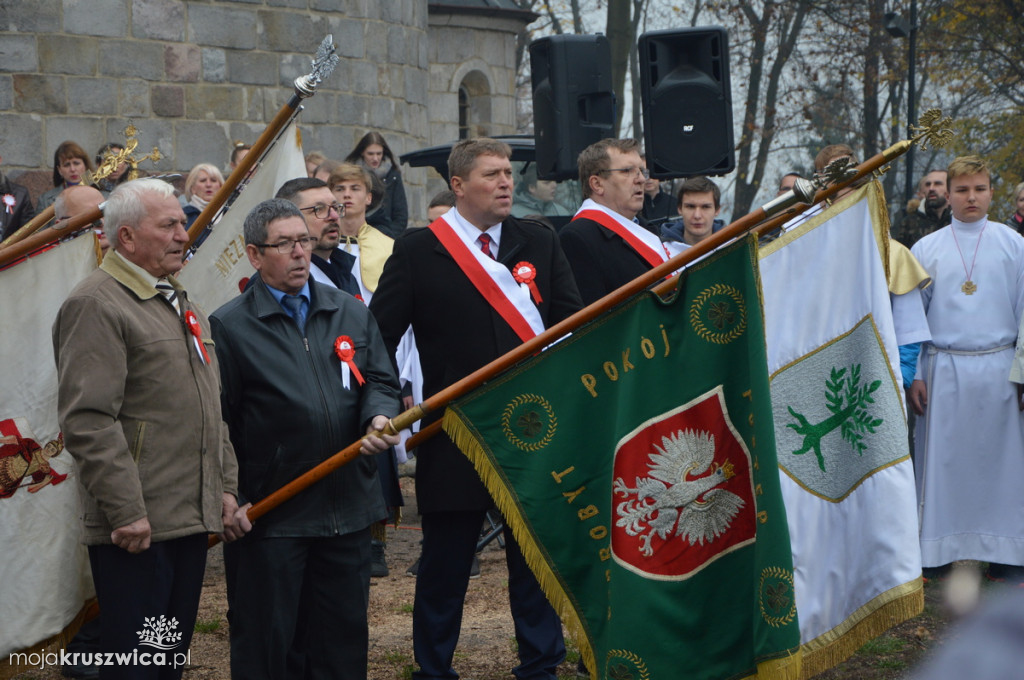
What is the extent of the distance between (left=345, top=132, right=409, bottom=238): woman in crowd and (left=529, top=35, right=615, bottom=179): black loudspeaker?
129cm

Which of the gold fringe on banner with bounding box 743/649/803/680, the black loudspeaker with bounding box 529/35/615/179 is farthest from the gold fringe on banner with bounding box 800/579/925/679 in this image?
the black loudspeaker with bounding box 529/35/615/179

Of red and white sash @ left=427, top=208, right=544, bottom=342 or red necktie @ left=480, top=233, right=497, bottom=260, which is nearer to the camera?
red and white sash @ left=427, top=208, right=544, bottom=342

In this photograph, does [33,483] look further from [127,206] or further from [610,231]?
[610,231]

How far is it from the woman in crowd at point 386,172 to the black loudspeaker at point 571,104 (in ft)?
4.23

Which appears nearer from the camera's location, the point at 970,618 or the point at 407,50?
the point at 970,618

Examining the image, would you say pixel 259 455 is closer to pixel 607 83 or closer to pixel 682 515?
pixel 682 515

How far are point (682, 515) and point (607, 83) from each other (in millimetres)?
5992

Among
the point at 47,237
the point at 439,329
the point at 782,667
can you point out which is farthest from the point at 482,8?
the point at 782,667

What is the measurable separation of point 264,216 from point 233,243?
1322 millimetres

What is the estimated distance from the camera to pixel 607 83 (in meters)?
9.79

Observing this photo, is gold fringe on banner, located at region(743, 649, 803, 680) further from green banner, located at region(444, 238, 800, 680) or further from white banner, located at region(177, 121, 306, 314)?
white banner, located at region(177, 121, 306, 314)

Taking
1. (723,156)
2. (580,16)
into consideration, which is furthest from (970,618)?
(580,16)

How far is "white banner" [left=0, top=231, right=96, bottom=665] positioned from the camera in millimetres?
4984

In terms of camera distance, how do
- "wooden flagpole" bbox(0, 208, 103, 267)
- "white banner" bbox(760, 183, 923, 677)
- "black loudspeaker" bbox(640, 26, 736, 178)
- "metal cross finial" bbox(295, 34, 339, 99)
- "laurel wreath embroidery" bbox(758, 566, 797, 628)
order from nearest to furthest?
"laurel wreath embroidery" bbox(758, 566, 797, 628), "white banner" bbox(760, 183, 923, 677), "wooden flagpole" bbox(0, 208, 103, 267), "metal cross finial" bbox(295, 34, 339, 99), "black loudspeaker" bbox(640, 26, 736, 178)
